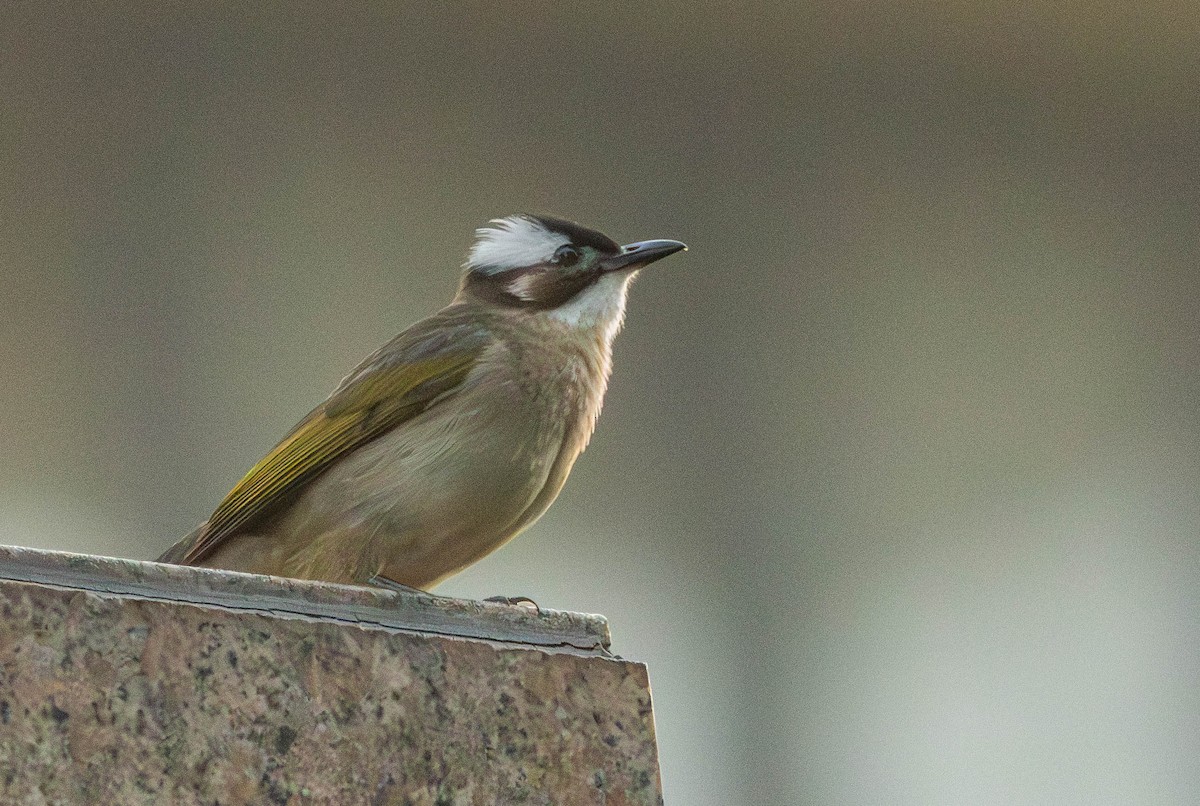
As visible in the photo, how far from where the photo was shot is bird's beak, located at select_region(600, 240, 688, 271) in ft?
8.39

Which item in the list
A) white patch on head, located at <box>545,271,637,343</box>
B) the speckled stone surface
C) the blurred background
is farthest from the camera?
the blurred background

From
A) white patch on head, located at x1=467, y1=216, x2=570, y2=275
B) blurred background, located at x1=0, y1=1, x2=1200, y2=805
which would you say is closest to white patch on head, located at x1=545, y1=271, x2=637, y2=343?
white patch on head, located at x1=467, y1=216, x2=570, y2=275

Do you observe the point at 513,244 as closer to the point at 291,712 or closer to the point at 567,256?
the point at 567,256

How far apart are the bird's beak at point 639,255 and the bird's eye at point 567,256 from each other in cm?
4

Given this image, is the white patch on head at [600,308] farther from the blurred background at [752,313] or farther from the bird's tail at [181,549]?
the blurred background at [752,313]

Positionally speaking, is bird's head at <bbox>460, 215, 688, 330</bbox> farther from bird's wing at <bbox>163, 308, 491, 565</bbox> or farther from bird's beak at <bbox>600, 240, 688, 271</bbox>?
bird's wing at <bbox>163, 308, 491, 565</bbox>

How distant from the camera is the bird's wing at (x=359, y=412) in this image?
2219 mm

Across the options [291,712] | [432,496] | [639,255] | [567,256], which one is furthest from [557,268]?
[291,712]

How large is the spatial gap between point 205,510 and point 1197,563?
398cm

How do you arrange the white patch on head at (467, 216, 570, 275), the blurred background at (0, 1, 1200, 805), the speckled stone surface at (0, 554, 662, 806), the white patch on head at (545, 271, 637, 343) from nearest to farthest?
the speckled stone surface at (0, 554, 662, 806) → the white patch on head at (545, 271, 637, 343) → the white patch on head at (467, 216, 570, 275) → the blurred background at (0, 1, 1200, 805)

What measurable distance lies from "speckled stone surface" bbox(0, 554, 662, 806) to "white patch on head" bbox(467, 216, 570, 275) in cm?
124

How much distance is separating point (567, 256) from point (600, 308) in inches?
4.9

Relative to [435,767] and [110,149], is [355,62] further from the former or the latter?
[435,767]

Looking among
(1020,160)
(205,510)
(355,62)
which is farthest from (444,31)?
(1020,160)
